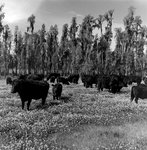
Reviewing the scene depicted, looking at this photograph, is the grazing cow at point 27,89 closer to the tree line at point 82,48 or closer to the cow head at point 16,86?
the cow head at point 16,86

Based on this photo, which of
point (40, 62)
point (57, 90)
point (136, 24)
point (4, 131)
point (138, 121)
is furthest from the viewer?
point (40, 62)

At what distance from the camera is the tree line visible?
6232cm

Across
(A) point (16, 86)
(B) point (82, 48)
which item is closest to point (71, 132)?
(A) point (16, 86)

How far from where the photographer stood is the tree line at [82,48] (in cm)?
6232

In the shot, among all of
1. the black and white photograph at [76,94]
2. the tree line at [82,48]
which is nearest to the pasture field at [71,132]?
the black and white photograph at [76,94]

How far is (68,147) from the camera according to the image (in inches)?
291

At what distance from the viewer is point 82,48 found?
68062mm

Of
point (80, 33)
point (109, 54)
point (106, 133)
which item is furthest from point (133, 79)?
point (106, 133)

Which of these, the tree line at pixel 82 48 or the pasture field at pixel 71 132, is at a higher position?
the tree line at pixel 82 48

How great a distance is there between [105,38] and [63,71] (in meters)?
24.6

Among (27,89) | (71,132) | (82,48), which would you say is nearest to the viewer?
(71,132)

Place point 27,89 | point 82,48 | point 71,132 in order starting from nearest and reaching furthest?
point 71,132
point 27,89
point 82,48

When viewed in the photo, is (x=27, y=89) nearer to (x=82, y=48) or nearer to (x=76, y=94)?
(x=76, y=94)

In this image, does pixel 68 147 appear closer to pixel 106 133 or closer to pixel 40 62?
pixel 106 133
